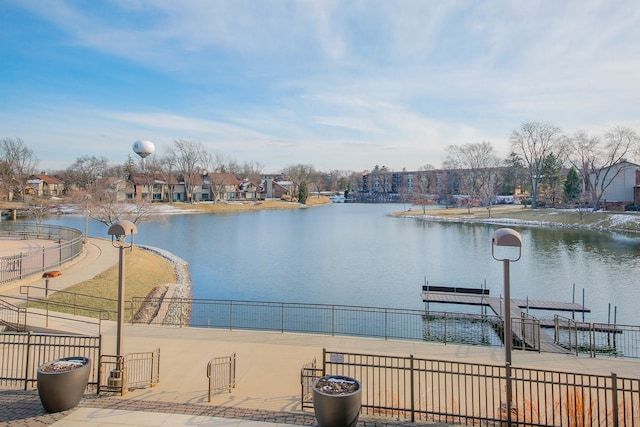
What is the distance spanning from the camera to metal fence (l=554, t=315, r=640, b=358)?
52.2 ft

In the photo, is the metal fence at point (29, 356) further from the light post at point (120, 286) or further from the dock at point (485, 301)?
the dock at point (485, 301)

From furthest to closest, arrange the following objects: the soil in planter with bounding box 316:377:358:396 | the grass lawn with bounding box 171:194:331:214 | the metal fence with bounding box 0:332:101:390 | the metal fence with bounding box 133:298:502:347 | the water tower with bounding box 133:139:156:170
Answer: the grass lawn with bounding box 171:194:331:214
the metal fence with bounding box 133:298:502:347
the water tower with bounding box 133:139:156:170
the metal fence with bounding box 0:332:101:390
the soil in planter with bounding box 316:377:358:396

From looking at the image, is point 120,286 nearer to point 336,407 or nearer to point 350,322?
point 336,407

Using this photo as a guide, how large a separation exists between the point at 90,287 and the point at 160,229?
35287mm

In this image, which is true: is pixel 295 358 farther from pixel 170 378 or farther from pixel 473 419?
pixel 473 419

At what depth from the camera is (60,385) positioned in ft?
24.3

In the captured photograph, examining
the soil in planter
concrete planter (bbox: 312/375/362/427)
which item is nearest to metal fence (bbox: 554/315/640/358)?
the soil in planter

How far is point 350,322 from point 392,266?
13.2 m

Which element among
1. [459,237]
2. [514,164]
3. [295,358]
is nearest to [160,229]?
[459,237]

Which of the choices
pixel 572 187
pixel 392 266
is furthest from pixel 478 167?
pixel 392 266

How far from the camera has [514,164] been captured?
303 ft

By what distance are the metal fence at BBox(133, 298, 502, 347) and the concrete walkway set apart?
3.52 m

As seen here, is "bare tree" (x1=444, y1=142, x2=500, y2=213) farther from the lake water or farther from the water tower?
the water tower

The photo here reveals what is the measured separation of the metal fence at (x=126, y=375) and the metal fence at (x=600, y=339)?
13451 mm
